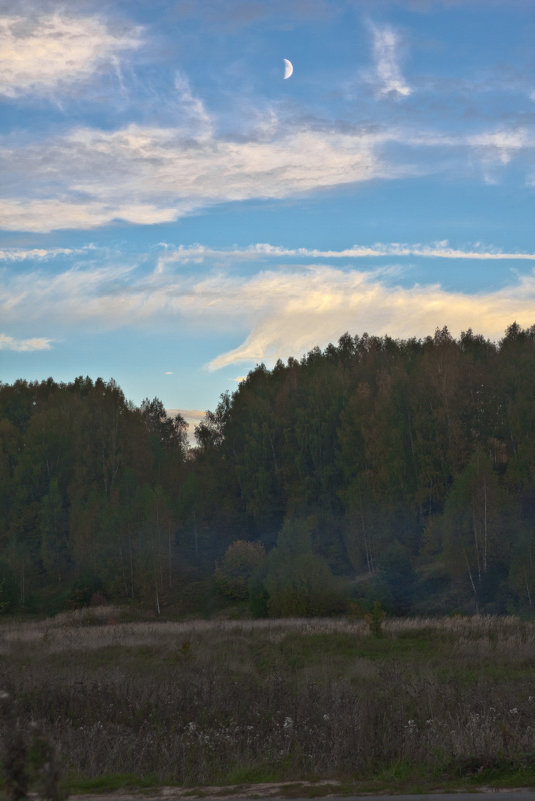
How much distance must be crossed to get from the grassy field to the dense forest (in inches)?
605

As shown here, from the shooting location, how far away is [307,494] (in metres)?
64.9

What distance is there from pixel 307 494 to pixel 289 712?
5066cm

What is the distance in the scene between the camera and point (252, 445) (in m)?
70.5

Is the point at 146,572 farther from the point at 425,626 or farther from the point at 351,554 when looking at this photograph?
the point at 425,626

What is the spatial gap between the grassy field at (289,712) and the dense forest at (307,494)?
50.4 ft

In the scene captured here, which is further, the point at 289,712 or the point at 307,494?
the point at 307,494

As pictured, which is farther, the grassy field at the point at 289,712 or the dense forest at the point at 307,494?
the dense forest at the point at 307,494

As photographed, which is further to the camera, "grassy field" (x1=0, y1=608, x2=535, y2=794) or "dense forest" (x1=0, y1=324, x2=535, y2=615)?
"dense forest" (x1=0, y1=324, x2=535, y2=615)

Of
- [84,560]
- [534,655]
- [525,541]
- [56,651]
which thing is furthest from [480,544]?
[84,560]

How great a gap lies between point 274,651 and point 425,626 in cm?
690

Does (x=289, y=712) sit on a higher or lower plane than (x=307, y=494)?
lower

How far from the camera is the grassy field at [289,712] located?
10.9 m

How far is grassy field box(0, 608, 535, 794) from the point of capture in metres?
10.9

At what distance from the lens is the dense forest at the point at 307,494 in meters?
44.6
